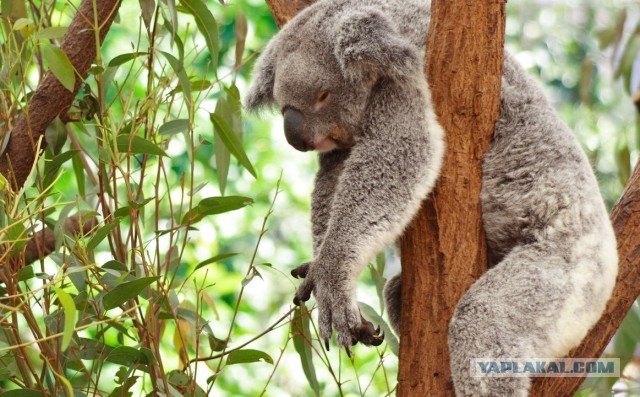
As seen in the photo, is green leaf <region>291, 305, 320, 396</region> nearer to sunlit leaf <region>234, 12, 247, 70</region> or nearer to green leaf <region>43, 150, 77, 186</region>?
green leaf <region>43, 150, 77, 186</region>

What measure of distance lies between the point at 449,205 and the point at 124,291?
37.7 inches

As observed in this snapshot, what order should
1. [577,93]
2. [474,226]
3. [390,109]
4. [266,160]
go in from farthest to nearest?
[577,93] → [266,160] → [390,109] → [474,226]

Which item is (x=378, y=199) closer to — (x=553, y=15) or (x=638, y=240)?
(x=638, y=240)

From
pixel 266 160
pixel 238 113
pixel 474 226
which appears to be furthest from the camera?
pixel 266 160

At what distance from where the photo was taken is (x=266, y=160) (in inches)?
278

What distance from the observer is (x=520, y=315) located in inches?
90.4

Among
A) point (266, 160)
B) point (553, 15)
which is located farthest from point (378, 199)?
point (553, 15)

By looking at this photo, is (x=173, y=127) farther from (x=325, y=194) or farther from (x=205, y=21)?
(x=325, y=194)

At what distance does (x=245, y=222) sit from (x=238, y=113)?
13.4 ft

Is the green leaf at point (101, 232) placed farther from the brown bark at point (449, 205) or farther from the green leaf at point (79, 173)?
the brown bark at point (449, 205)

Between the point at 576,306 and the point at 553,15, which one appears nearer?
the point at 576,306

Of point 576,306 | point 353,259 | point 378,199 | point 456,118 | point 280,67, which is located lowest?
point 576,306

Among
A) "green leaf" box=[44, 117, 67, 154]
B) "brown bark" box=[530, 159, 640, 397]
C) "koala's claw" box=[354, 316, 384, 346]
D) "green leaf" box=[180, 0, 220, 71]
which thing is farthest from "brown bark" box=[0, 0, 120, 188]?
"brown bark" box=[530, 159, 640, 397]

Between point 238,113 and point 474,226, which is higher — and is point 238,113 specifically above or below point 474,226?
above
